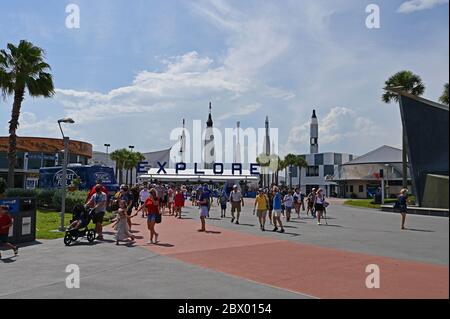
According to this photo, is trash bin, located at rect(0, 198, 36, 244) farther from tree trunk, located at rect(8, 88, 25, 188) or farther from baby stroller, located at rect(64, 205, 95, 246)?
tree trunk, located at rect(8, 88, 25, 188)

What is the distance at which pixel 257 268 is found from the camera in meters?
8.41

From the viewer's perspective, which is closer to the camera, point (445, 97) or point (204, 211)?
point (445, 97)

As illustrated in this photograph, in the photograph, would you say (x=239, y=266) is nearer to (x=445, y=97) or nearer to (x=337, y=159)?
(x=445, y=97)

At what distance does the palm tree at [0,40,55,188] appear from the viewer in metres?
28.1

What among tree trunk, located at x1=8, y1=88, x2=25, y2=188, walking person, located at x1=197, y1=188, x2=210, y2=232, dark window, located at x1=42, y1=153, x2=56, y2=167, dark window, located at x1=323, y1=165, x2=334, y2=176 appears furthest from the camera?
dark window, located at x1=323, y1=165, x2=334, y2=176

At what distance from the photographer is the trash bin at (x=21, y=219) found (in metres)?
13.1

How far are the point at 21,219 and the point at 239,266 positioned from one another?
8.26 metres

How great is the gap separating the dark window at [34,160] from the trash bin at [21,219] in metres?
48.7

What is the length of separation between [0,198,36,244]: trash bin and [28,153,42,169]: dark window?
160 ft

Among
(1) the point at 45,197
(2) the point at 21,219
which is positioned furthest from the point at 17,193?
(2) the point at 21,219

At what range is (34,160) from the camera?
58.4 metres

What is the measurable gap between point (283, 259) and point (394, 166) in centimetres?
5061

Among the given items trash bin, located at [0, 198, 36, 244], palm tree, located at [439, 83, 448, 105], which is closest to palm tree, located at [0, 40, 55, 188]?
trash bin, located at [0, 198, 36, 244]
